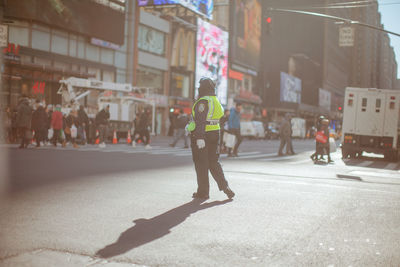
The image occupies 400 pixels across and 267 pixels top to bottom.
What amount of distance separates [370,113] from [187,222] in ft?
54.6

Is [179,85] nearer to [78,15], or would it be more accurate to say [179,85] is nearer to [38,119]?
[78,15]

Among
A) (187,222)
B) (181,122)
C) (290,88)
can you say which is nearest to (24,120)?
(181,122)

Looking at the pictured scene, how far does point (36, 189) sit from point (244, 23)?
64.7 meters

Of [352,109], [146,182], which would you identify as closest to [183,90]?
[352,109]

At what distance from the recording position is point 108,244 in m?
4.99

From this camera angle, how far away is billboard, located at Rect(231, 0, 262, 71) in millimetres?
67750

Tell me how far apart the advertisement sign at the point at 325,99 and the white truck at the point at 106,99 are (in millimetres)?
88836

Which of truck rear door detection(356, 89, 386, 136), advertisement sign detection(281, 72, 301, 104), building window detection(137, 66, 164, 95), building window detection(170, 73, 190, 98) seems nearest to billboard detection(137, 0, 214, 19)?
building window detection(137, 66, 164, 95)

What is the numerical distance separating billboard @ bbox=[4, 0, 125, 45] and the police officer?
2593 cm

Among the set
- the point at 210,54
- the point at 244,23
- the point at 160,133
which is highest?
the point at 244,23

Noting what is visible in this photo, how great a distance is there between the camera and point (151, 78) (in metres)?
47.7

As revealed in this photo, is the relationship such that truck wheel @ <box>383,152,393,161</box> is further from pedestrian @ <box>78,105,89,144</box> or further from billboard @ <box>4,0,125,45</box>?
billboard @ <box>4,0,125,45</box>

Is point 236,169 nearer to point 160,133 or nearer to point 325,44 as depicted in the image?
point 160,133

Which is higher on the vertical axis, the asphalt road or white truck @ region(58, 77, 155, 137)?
white truck @ region(58, 77, 155, 137)
